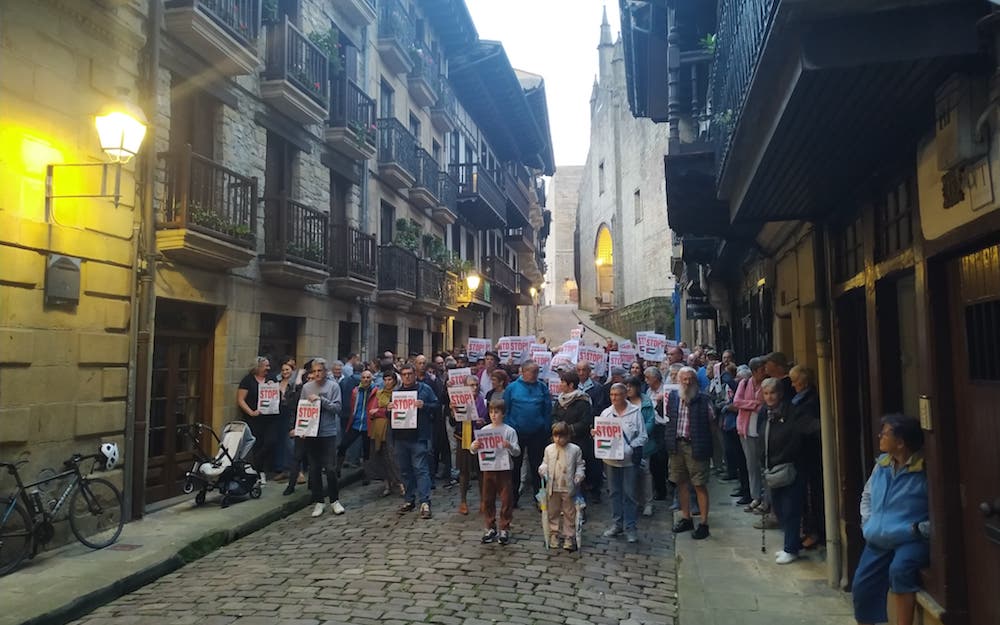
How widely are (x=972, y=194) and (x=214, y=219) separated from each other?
8763mm

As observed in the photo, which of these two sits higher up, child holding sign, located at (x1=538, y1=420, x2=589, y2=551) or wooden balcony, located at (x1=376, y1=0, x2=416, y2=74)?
wooden balcony, located at (x1=376, y1=0, x2=416, y2=74)

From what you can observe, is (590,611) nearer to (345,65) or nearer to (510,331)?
(345,65)

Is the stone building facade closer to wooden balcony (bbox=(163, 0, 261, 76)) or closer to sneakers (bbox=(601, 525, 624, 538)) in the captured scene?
wooden balcony (bbox=(163, 0, 261, 76))

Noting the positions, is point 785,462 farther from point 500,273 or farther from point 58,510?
point 500,273

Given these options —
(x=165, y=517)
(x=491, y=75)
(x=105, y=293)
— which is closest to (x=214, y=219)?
(x=105, y=293)

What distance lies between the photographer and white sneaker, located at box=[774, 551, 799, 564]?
6.45 meters

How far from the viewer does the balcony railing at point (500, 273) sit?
94.0ft

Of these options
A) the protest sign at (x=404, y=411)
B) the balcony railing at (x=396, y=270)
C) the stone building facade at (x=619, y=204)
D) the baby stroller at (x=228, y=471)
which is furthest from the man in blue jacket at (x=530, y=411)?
the stone building facade at (x=619, y=204)

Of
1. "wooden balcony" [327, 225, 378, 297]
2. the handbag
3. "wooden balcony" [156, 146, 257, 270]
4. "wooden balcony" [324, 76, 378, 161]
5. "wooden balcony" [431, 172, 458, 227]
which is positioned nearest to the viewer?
the handbag

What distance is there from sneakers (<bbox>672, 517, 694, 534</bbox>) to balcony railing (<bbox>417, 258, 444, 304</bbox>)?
1189 cm

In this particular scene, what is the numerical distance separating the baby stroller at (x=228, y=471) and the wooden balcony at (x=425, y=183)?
1065 centimetres

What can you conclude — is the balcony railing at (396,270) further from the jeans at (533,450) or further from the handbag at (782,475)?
the handbag at (782,475)

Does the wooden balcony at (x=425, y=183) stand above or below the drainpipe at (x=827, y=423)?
above

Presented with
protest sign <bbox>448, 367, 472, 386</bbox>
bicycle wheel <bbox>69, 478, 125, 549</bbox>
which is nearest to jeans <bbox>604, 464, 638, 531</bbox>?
protest sign <bbox>448, 367, 472, 386</bbox>
